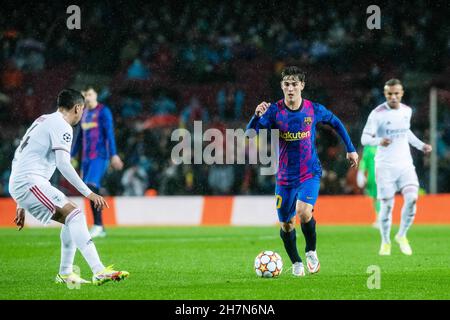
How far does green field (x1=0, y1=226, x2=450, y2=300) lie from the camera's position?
7813 mm

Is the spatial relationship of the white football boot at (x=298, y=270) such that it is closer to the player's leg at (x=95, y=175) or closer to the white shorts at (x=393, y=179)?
the white shorts at (x=393, y=179)

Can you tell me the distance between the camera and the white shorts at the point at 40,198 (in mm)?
8195

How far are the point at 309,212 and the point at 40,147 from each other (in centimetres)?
281

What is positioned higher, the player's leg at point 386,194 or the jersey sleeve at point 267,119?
the jersey sleeve at point 267,119

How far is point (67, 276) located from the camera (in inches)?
339

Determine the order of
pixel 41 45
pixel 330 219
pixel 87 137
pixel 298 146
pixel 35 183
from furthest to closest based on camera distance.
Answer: pixel 41 45 < pixel 330 219 < pixel 87 137 < pixel 298 146 < pixel 35 183

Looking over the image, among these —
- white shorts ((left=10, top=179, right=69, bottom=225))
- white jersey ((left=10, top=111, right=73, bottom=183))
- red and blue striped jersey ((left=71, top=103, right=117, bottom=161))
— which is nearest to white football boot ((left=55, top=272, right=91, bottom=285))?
white shorts ((left=10, top=179, right=69, bottom=225))

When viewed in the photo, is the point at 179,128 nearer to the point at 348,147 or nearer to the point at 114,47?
the point at 114,47

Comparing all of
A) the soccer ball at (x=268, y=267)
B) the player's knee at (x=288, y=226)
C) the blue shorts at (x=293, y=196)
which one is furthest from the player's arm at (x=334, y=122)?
the soccer ball at (x=268, y=267)

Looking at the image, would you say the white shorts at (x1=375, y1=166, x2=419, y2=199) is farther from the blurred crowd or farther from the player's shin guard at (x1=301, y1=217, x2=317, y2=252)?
the blurred crowd

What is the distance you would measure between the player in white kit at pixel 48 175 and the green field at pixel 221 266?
0.33m

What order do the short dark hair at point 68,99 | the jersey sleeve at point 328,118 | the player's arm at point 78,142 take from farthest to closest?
the player's arm at point 78,142 → the jersey sleeve at point 328,118 → the short dark hair at point 68,99
